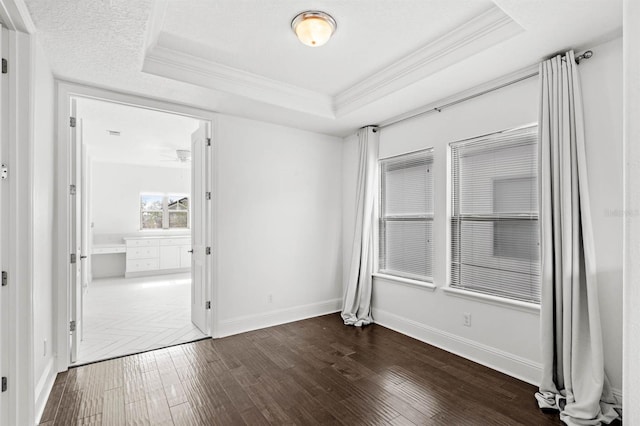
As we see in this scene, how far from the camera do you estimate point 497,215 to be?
299 cm

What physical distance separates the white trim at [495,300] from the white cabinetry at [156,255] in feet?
21.3

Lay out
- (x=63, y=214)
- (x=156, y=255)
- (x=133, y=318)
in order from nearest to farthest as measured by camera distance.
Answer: (x=63, y=214), (x=133, y=318), (x=156, y=255)

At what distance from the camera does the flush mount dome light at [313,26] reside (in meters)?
2.28

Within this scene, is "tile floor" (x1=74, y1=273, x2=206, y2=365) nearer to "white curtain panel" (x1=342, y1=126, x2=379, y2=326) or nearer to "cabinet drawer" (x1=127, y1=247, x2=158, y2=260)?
"cabinet drawer" (x1=127, y1=247, x2=158, y2=260)

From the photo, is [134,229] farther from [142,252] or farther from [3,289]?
[3,289]

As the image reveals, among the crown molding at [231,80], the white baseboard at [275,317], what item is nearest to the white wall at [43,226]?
the crown molding at [231,80]

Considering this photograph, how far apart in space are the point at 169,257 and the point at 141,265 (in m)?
0.60

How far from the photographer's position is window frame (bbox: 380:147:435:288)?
3.59 metres

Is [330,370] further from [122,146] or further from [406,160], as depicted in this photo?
[122,146]

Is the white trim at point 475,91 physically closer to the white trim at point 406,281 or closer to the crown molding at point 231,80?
the crown molding at point 231,80

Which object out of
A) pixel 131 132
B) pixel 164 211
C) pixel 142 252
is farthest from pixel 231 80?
pixel 164 211

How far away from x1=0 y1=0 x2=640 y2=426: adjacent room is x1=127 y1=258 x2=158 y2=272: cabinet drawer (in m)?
2.83

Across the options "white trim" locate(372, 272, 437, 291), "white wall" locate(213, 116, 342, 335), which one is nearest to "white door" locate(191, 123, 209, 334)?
"white wall" locate(213, 116, 342, 335)

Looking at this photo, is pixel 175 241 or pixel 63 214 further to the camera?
pixel 175 241
